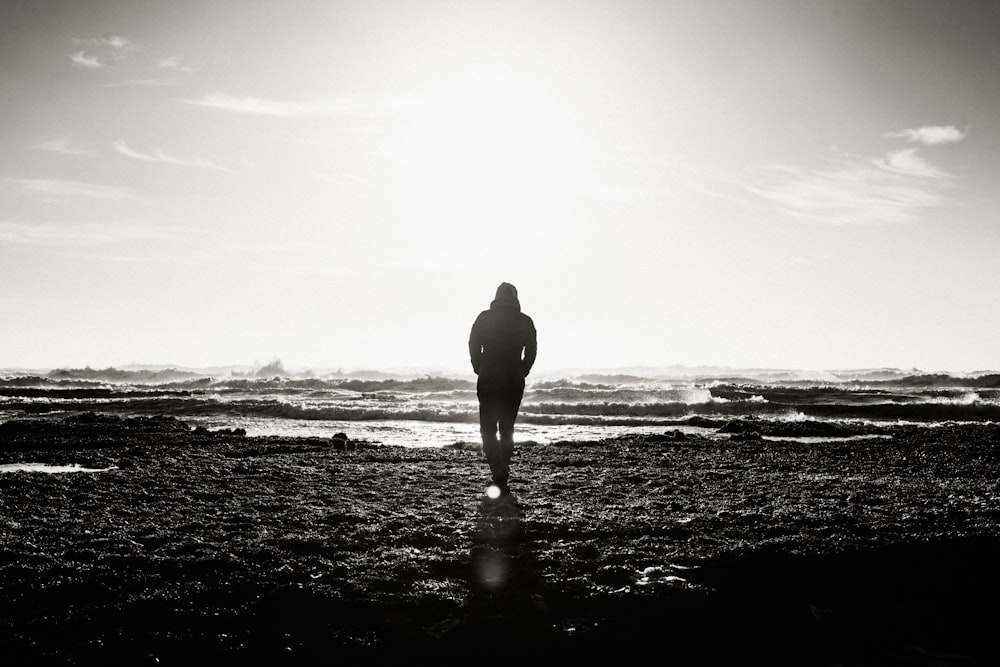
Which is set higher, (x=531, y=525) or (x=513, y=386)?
(x=513, y=386)

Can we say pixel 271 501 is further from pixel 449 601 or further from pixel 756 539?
pixel 756 539

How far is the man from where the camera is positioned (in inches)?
290

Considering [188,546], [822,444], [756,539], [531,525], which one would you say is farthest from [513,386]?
[822,444]

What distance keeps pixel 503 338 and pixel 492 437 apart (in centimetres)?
110

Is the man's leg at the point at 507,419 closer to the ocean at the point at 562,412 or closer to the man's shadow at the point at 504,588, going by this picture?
the man's shadow at the point at 504,588

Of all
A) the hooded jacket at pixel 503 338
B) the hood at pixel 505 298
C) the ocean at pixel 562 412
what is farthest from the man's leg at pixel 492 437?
the ocean at pixel 562 412

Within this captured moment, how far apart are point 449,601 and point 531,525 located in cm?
167

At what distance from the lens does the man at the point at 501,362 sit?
7.36 meters

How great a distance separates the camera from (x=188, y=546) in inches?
183

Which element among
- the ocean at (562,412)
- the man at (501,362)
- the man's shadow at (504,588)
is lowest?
the ocean at (562,412)

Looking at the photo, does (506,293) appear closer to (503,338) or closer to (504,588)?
(503,338)

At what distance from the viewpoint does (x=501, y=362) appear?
24.3 feet

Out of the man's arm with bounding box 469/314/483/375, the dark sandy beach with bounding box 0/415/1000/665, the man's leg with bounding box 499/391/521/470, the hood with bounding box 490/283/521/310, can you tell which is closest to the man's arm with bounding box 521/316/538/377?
the hood with bounding box 490/283/521/310

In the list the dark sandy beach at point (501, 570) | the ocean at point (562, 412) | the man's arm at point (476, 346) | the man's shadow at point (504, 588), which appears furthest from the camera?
the ocean at point (562, 412)
